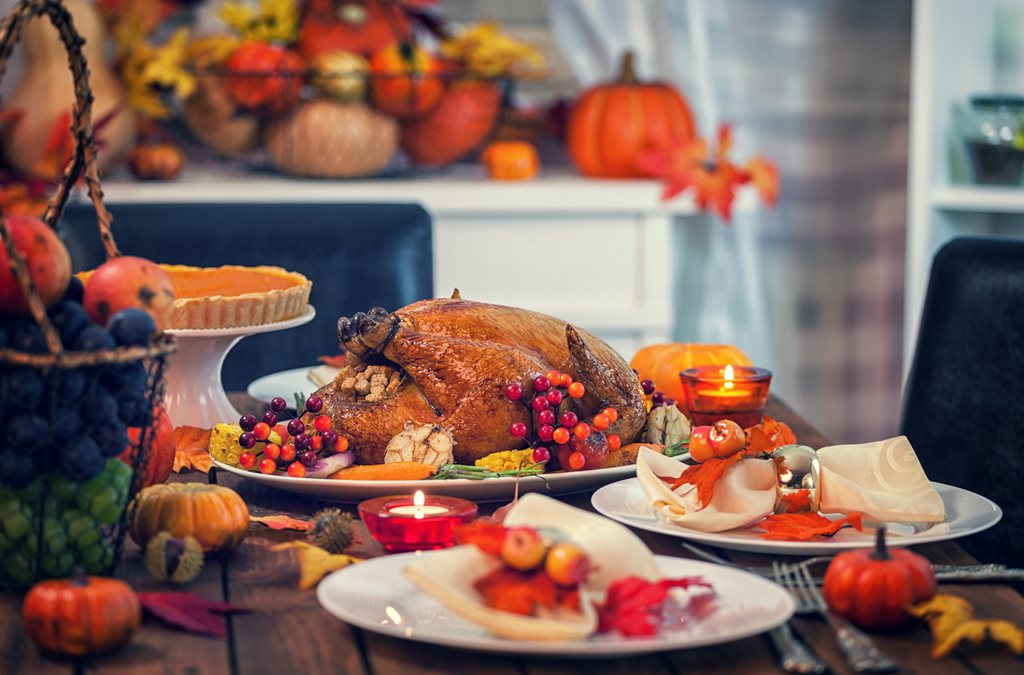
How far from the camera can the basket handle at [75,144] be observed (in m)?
0.79

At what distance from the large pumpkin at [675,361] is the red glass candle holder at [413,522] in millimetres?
484

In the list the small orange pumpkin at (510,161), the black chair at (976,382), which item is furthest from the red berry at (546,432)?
the small orange pumpkin at (510,161)

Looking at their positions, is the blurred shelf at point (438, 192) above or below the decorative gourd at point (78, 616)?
above

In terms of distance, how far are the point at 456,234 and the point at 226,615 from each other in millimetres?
1787

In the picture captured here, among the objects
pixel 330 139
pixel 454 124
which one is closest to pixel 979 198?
pixel 454 124

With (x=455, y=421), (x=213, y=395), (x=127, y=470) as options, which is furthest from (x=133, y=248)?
(x=127, y=470)

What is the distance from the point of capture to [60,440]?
0.82m

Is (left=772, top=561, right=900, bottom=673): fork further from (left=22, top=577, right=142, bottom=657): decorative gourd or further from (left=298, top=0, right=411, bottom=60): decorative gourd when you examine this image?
(left=298, top=0, right=411, bottom=60): decorative gourd

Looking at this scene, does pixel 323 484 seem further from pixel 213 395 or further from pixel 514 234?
pixel 514 234

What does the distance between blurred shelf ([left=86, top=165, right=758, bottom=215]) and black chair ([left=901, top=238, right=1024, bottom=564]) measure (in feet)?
3.34

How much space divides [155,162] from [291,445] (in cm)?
157

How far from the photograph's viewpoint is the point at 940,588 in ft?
2.80

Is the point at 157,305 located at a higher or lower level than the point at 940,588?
higher

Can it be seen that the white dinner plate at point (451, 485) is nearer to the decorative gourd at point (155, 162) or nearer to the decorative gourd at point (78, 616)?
the decorative gourd at point (78, 616)
